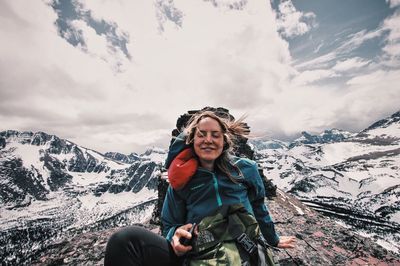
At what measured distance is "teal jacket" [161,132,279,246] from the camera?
3918mm

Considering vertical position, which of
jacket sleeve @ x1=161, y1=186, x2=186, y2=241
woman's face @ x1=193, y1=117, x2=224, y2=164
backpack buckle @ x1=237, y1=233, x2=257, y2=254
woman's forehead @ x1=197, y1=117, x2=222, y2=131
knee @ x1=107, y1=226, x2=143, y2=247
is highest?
woman's forehead @ x1=197, y1=117, x2=222, y2=131

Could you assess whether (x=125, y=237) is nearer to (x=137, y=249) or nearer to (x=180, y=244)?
(x=137, y=249)

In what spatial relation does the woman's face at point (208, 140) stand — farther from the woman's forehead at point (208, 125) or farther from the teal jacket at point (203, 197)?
the teal jacket at point (203, 197)

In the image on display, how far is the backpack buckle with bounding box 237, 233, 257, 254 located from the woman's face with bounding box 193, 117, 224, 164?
1384 mm

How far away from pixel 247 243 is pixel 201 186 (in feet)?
3.79

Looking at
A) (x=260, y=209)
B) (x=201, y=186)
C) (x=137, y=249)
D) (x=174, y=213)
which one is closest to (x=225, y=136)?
(x=201, y=186)

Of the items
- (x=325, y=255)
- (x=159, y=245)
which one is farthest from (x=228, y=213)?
(x=325, y=255)

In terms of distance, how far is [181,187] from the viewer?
3.94 m

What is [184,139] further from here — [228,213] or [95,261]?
[95,261]

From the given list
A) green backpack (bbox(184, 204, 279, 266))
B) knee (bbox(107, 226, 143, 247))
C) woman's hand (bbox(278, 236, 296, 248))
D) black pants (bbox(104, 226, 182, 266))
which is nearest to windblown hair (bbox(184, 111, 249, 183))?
green backpack (bbox(184, 204, 279, 266))

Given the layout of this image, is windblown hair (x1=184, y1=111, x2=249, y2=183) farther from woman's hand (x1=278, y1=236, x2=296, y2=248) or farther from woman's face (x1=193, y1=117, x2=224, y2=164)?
woman's hand (x1=278, y1=236, x2=296, y2=248)

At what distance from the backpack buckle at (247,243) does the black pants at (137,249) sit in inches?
39.1

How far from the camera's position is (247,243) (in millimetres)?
3459

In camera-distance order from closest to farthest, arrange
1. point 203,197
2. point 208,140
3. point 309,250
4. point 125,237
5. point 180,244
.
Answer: point 125,237 → point 180,244 → point 203,197 → point 208,140 → point 309,250
